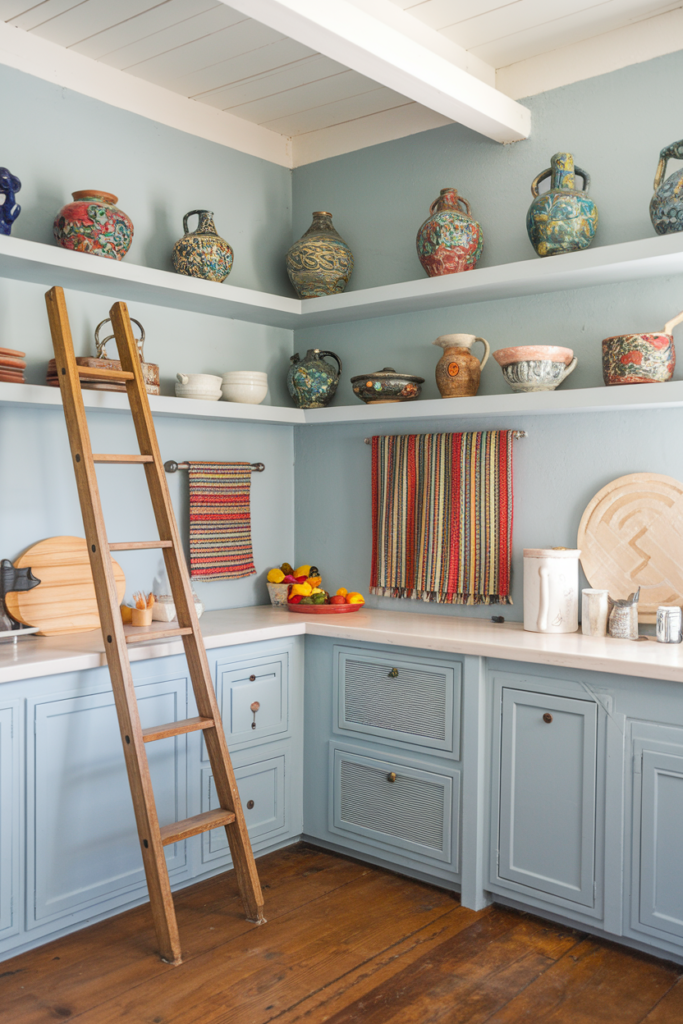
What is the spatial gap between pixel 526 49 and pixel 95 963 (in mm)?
3232

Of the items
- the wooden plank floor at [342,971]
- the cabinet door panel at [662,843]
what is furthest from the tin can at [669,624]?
the wooden plank floor at [342,971]

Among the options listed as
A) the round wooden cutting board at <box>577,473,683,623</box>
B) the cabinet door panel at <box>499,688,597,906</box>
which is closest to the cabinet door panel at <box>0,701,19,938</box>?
the cabinet door panel at <box>499,688,597,906</box>

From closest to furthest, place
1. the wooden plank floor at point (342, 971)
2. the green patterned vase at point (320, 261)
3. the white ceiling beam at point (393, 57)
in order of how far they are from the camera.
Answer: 1. the wooden plank floor at point (342, 971)
2. the white ceiling beam at point (393, 57)
3. the green patterned vase at point (320, 261)

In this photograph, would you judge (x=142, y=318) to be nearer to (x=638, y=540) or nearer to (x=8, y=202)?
(x=8, y=202)

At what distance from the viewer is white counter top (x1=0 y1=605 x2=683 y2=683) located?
247cm

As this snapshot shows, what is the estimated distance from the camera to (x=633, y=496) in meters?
2.95

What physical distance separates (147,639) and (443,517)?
4.22ft

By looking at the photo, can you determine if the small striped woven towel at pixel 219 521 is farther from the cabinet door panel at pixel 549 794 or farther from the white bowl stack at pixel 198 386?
the cabinet door panel at pixel 549 794

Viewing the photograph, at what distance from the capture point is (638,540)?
2.93 m

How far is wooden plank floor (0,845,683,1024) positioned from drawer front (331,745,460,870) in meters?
0.19

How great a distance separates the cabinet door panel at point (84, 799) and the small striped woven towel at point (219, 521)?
787mm

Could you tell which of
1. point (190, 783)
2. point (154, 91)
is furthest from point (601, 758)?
point (154, 91)

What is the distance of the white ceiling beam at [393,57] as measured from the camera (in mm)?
2361

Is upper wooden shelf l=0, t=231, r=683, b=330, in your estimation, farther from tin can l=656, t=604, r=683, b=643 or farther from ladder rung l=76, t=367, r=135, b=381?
tin can l=656, t=604, r=683, b=643
